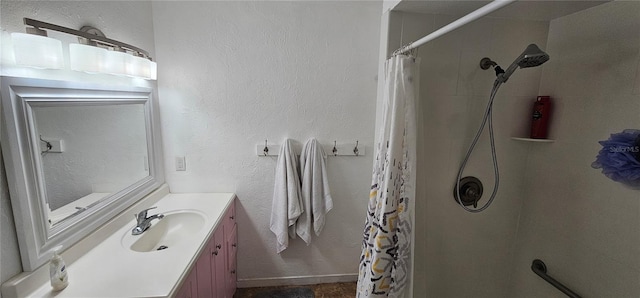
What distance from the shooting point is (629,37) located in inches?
46.3

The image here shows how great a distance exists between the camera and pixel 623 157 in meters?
1.10

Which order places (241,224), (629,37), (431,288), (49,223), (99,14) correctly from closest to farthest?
1. (49,223)
2. (629,37)
3. (99,14)
4. (431,288)
5. (241,224)

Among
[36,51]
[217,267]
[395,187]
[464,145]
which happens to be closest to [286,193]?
[217,267]

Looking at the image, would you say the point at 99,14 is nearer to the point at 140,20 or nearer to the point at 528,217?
the point at 140,20

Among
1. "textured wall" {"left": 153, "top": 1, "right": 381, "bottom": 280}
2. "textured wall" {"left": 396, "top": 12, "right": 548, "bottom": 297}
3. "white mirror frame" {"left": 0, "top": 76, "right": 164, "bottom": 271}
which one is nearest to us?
"white mirror frame" {"left": 0, "top": 76, "right": 164, "bottom": 271}

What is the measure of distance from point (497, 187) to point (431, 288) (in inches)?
32.9

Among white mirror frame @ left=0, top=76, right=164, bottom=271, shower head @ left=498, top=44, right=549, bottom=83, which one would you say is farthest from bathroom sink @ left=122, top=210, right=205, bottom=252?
shower head @ left=498, top=44, right=549, bottom=83

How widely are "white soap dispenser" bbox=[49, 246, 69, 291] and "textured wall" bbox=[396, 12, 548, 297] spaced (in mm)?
1653

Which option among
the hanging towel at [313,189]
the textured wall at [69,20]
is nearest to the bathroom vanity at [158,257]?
the textured wall at [69,20]

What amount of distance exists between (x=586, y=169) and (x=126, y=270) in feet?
7.75

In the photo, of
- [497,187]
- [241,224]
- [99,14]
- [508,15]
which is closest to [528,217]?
[497,187]

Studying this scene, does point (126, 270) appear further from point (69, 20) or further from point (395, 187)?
point (395, 187)

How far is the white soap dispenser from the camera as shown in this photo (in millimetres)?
921

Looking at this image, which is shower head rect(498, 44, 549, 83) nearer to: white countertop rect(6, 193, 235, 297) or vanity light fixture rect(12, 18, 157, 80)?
white countertop rect(6, 193, 235, 297)
